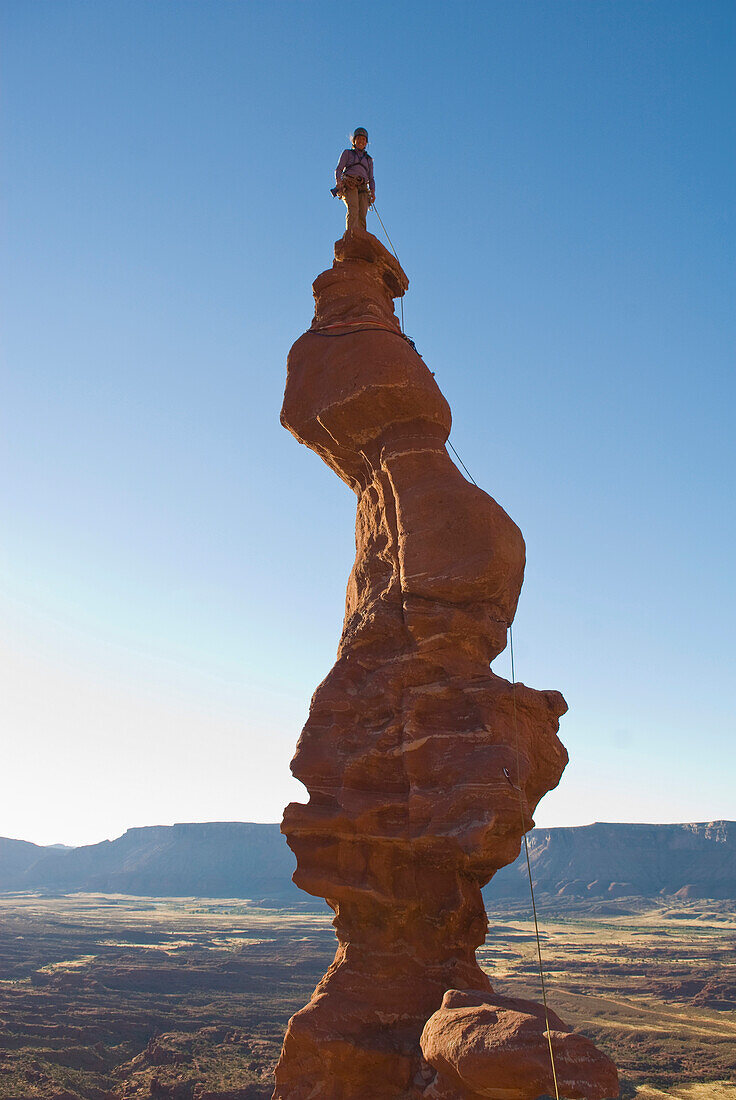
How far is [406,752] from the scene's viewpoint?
927 cm

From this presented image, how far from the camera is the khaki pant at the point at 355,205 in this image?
13.2m

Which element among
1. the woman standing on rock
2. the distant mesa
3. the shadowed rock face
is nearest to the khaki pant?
the woman standing on rock

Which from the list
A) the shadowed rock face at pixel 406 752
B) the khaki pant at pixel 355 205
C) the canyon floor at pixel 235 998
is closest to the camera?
the shadowed rock face at pixel 406 752

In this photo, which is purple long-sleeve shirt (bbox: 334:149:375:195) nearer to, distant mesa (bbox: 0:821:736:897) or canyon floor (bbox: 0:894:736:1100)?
canyon floor (bbox: 0:894:736:1100)

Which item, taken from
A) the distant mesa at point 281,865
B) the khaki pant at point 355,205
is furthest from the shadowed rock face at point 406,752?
the distant mesa at point 281,865

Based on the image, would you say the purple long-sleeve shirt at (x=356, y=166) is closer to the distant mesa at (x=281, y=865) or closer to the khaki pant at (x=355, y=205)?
the khaki pant at (x=355, y=205)

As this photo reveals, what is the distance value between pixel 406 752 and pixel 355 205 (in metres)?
8.98

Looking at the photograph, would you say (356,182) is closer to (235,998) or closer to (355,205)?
(355,205)

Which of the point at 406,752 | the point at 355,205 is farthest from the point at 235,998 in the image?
the point at 355,205

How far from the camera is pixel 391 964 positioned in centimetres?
905

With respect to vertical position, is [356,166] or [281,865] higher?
[356,166]

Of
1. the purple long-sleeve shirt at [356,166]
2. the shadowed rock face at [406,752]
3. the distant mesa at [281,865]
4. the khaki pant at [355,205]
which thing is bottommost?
the distant mesa at [281,865]

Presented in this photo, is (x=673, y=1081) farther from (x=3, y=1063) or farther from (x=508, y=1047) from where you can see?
(x=508, y=1047)

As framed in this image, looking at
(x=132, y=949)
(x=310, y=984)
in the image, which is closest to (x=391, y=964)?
(x=310, y=984)
